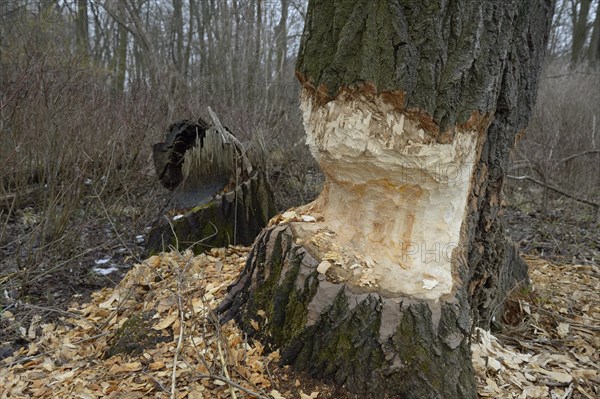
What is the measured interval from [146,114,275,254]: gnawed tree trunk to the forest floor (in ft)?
1.11

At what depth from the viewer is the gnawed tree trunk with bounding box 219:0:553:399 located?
70.3 inches

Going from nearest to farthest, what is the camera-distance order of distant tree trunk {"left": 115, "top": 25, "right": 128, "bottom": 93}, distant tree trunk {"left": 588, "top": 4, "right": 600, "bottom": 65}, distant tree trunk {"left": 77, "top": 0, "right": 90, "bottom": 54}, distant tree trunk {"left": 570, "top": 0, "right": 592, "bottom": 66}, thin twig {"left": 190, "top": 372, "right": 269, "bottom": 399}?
thin twig {"left": 190, "top": 372, "right": 269, "bottom": 399} → distant tree trunk {"left": 115, "top": 25, "right": 128, "bottom": 93} → distant tree trunk {"left": 77, "top": 0, "right": 90, "bottom": 54} → distant tree trunk {"left": 588, "top": 4, "right": 600, "bottom": 65} → distant tree trunk {"left": 570, "top": 0, "right": 592, "bottom": 66}

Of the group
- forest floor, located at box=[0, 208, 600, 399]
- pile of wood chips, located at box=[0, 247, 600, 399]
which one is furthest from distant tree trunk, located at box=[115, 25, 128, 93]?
pile of wood chips, located at box=[0, 247, 600, 399]

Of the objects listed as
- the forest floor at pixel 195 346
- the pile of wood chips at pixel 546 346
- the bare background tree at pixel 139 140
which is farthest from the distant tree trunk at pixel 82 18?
the pile of wood chips at pixel 546 346

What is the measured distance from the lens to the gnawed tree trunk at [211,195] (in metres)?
3.50

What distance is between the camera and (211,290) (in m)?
2.42

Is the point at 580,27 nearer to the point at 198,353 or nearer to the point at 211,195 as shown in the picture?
the point at 211,195

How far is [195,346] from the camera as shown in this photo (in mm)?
1923

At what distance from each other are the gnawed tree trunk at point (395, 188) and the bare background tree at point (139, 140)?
71.5 inches

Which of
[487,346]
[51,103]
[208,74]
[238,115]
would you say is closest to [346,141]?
[487,346]

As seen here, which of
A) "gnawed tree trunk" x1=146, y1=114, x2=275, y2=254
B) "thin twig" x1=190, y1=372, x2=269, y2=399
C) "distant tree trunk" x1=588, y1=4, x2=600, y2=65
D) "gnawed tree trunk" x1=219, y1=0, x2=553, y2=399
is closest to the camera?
"thin twig" x1=190, y1=372, x2=269, y2=399

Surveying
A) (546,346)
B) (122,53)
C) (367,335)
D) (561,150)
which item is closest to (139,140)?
(367,335)

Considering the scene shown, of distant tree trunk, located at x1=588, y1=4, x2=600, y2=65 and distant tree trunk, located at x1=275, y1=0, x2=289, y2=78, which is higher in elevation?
distant tree trunk, located at x1=588, y1=4, x2=600, y2=65

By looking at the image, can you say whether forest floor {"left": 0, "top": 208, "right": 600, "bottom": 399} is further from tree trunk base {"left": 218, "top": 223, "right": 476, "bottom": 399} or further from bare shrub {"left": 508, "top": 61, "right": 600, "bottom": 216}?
bare shrub {"left": 508, "top": 61, "right": 600, "bottom": 216}
